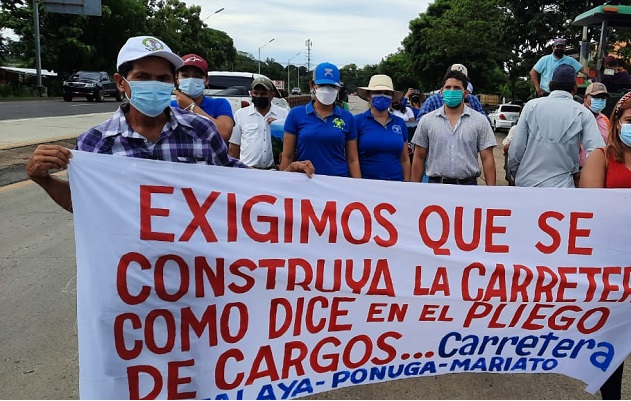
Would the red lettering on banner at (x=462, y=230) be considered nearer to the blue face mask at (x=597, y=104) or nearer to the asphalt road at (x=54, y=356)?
the asphalt road at (x=54, y=356)

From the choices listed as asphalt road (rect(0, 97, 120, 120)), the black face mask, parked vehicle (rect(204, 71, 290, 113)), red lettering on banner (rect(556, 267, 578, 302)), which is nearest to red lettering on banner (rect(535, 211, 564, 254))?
red lettering on banner (rect(556, 267, 578, 302))

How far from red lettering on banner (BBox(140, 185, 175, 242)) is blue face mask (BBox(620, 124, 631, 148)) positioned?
230cm

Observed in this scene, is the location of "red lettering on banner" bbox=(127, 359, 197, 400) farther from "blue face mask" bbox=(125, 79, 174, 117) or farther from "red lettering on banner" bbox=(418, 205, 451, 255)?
"red lettering on banner" bbox=(418, 205, 451, 255)

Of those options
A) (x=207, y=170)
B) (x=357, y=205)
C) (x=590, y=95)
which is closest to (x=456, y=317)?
(x=357, y=205)

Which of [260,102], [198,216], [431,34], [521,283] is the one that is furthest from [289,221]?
[431,34]

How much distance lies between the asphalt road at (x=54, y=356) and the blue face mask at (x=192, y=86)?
1828 mm

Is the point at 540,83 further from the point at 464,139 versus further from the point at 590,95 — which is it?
the point at 464,139

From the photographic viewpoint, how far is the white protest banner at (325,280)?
2363mm

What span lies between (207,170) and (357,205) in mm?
744

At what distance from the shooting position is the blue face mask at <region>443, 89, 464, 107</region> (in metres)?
A: 3.98

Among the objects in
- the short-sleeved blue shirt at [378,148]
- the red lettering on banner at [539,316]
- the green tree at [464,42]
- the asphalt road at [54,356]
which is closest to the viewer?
the red lettering on banner at [539,316]

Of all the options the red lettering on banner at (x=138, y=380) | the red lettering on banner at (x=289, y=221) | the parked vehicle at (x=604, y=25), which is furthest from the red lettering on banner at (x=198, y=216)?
the parked vehicle at (x=604, y=25)

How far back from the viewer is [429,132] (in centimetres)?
402

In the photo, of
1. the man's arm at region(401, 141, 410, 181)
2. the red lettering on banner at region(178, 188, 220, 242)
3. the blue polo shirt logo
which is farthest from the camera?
the man's arm at region(401, 141, 410, 181)
